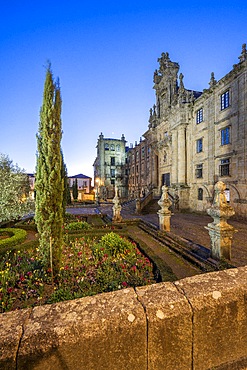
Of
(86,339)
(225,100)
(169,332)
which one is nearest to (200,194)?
(225,100)

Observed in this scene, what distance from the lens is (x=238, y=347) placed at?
1.89 meters

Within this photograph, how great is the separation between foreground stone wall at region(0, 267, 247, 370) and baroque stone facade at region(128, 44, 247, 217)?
16462 mm

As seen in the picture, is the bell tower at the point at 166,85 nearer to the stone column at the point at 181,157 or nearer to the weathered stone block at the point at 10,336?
the stone column at the point at 181,157

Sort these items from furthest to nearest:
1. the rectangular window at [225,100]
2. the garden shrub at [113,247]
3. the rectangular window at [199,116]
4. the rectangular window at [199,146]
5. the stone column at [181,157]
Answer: the stone column at [181,157]
the rectangular window at [199,146]
the rectangular window at [199,116]
the rectangular window at [225,100]
the garden shrub at [113,247]

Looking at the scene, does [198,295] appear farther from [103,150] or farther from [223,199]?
[103,150]

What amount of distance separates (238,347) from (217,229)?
14.8 ft

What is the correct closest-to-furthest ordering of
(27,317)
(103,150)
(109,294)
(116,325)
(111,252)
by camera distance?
1. (116,325)
2. (27,317)
3. (109,294)
4. (111,252)
5. (103,150)

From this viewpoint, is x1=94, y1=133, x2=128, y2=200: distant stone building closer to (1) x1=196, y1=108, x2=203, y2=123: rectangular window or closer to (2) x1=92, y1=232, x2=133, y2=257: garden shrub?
(1) x1=196, y1=108, x2=203, y2=123: rectangular window

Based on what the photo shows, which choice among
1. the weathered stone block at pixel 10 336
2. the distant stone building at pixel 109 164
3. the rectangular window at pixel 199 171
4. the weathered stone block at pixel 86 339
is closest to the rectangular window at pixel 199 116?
the rectangular window at pixel 199 171

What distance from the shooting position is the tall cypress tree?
19.7ft

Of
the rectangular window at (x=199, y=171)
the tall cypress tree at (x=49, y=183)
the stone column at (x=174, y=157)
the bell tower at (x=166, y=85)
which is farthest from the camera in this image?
the bell tower at (x=166, y=85)

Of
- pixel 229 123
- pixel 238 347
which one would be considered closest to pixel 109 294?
pixel 238 347

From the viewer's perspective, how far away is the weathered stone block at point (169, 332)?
1587 millimetres

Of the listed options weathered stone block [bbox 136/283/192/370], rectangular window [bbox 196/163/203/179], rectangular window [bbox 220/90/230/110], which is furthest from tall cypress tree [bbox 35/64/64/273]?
rectangular window [bbox 196/163/203/179]
